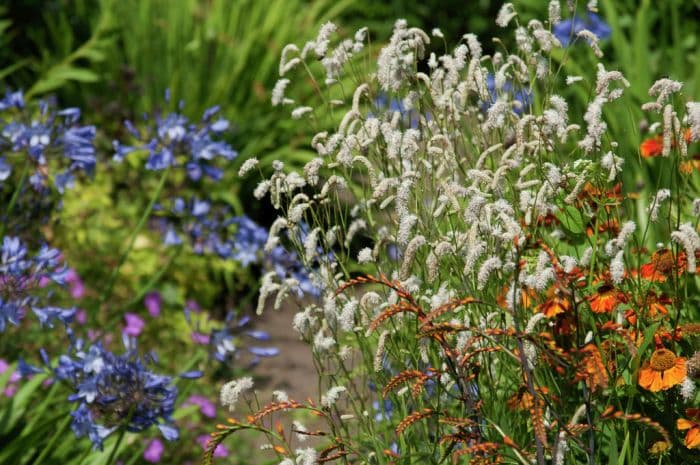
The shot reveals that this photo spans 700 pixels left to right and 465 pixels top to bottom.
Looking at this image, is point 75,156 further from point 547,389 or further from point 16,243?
point 547,389

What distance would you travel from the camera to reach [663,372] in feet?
6.24

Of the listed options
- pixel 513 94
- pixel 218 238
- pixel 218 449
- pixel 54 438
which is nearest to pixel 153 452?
pixel 218 449

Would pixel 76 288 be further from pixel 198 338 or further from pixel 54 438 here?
pixel 54 438

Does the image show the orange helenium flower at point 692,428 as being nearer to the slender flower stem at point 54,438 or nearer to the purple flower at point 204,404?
the slender flower stem at point 54,438

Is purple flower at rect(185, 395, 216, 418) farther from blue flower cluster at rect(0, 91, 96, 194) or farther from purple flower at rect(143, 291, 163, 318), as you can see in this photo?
blue flower cluster at rect(0, 91, 96, 194)

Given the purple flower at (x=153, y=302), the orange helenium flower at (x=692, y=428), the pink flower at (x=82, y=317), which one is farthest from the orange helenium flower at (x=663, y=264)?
the pink flower at (x=82, y=317)

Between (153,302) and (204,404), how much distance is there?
A: 71 centimetres

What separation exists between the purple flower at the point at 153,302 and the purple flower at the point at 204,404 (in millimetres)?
532

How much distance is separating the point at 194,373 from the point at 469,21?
→ 5.06 m

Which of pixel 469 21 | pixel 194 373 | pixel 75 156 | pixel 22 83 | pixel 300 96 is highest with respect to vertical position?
pixel 469 21

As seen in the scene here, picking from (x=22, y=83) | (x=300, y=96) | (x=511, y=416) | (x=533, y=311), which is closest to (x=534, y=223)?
(x=533, y=311)

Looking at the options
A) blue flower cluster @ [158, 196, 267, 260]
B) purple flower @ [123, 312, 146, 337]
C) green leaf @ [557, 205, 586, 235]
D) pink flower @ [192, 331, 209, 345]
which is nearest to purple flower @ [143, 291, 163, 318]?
purple flower @ [123, 312, 146, 337]

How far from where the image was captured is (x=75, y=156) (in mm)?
3031

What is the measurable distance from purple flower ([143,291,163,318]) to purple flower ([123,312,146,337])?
3.4 inches
